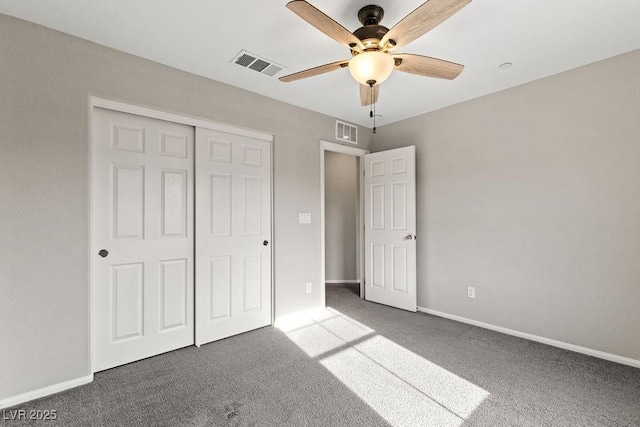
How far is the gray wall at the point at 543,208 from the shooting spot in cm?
239

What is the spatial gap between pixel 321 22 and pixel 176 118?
5.54 ft

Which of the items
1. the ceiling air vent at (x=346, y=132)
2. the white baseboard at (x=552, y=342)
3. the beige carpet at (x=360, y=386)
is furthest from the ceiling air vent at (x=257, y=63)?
the white baseboard at (x=552, y=342)

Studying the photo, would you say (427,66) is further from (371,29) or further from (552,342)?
(552,342)

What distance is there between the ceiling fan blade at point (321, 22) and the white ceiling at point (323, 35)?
296 mm

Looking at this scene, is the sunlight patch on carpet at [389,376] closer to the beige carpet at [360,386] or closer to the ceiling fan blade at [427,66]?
the beige carpet at [360,386]

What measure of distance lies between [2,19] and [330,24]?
2156mm

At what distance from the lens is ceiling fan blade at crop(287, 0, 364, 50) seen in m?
1.40

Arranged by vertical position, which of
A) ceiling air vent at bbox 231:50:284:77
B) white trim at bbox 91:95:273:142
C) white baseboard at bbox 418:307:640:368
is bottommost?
white baseboard at bbox 418:307:640:368

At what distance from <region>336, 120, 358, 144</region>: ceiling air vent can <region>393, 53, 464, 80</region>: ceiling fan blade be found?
75.6 inches

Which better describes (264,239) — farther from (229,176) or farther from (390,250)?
(390,250)

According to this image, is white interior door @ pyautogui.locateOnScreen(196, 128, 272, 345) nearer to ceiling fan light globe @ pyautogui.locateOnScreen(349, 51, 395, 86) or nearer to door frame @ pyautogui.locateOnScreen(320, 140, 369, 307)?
door frame @ pyautogui.locateOnScreen(320, 140, 369, 307)

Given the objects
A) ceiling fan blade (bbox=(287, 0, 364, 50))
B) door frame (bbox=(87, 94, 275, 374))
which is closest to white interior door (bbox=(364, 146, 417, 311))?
door frame (bbox=(87, 94, 275, 374))

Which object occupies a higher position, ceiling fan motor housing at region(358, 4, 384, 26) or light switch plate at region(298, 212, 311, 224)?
ceiling fan motor housing at region(358, 4, 384, 26)

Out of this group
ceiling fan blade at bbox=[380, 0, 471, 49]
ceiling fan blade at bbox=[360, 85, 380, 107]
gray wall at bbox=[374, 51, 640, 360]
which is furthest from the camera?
gray wall at bbox=[374, 51, 640, 360]
